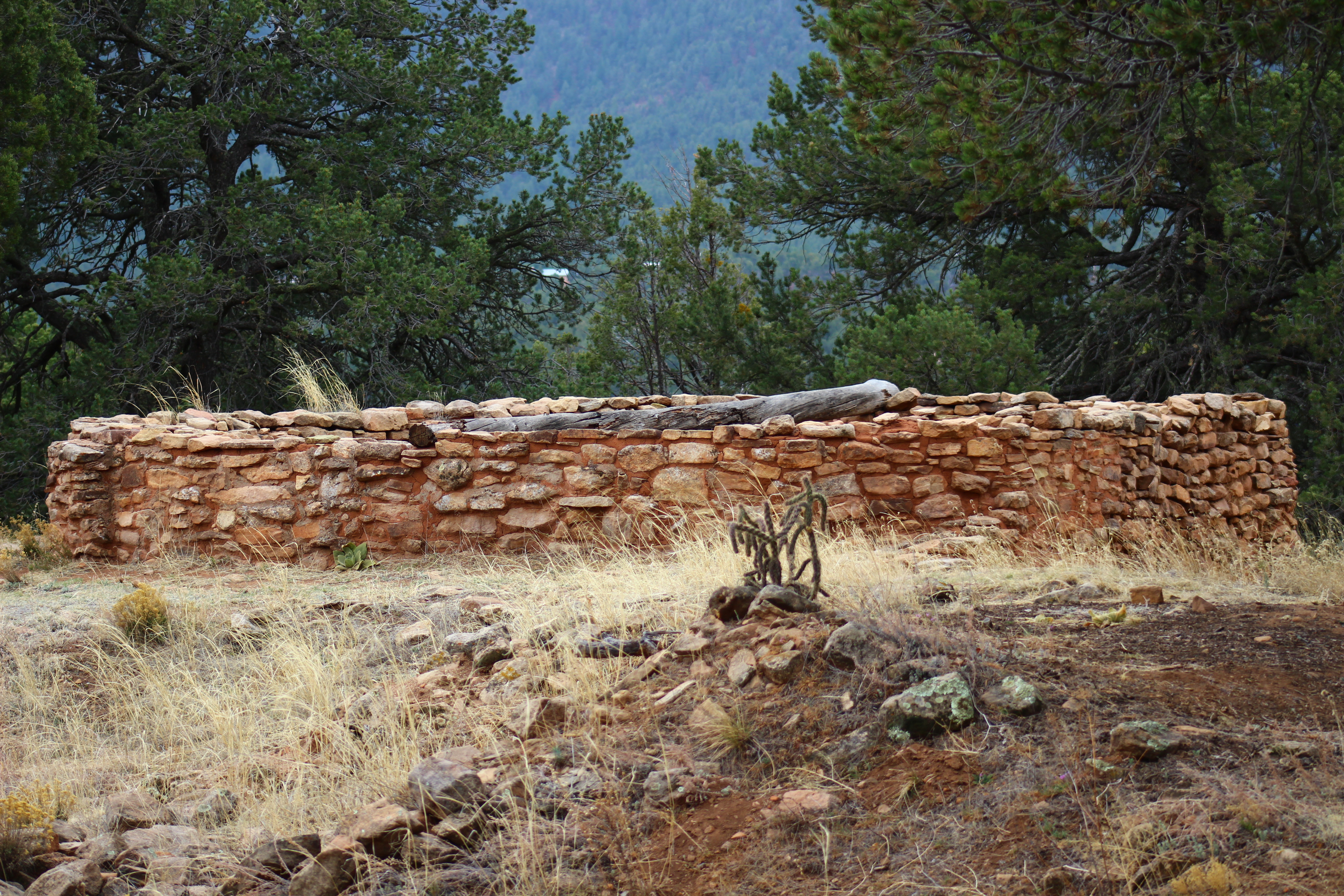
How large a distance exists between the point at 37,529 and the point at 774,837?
8739mm

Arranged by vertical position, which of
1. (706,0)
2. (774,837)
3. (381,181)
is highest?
(706,0)

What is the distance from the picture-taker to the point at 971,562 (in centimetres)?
558

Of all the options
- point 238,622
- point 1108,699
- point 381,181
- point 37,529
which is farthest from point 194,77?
point 1108,699

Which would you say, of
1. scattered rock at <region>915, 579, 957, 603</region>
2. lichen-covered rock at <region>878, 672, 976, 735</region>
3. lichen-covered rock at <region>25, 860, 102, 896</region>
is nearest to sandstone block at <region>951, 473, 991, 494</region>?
scattered rock at <region>915, 579, 957, 603</region>

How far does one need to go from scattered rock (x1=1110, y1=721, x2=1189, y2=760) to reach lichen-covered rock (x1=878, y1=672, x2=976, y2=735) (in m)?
0.40

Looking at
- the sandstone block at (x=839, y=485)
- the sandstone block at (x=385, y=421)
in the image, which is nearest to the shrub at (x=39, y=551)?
the sandstone block at (x=385, y=421)

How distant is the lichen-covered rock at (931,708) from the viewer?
291cm

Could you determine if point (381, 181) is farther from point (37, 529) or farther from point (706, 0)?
point (706, 0)

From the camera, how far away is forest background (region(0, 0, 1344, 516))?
10852 millimetres

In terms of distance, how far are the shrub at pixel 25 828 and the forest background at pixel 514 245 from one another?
7.55m

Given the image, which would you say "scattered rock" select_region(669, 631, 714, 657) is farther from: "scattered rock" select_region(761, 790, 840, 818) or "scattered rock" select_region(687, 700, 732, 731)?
"scattered rock" select_region(761, 790, 840, 818)

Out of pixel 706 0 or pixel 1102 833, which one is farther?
pixel 706 0

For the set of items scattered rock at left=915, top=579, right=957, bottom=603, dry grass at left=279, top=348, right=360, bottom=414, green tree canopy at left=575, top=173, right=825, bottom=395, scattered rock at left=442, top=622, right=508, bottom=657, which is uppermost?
green tree canopy at left=575, top=173, right=825, bottom=395

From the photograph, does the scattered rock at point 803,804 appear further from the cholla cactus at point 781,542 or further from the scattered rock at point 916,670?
the cholla cactus at point 781,542
